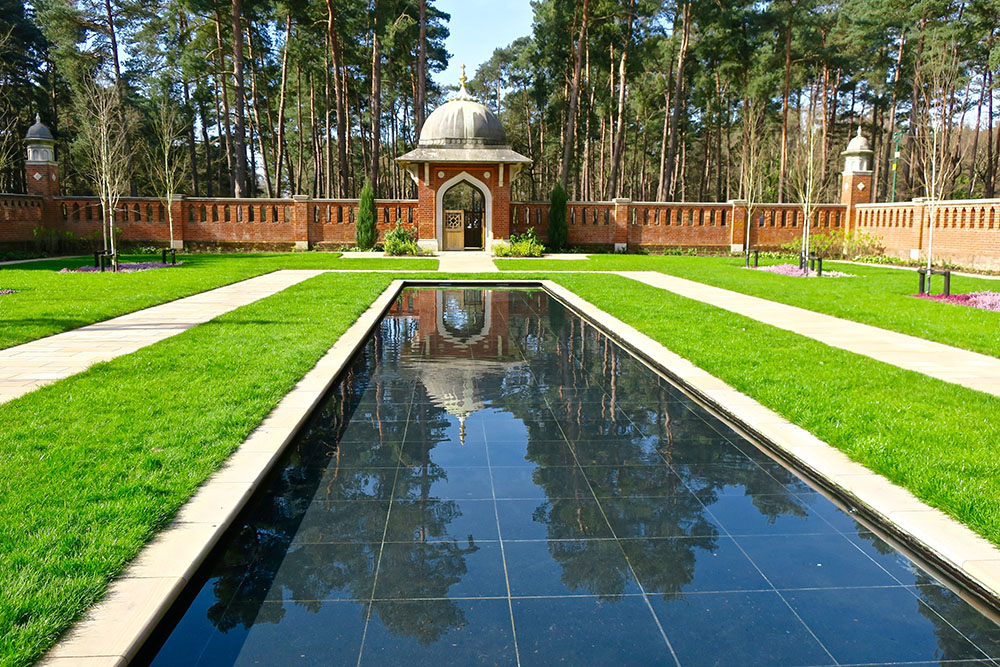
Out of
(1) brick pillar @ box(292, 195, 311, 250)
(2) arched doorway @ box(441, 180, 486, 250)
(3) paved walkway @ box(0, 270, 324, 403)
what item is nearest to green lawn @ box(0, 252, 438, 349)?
(3) paved walkway @ box(0, 270, 324, 403)

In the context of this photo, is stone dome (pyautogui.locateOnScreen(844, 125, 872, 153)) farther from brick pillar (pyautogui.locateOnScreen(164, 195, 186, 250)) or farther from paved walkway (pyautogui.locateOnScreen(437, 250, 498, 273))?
brick pillar (pyautogui.locateOnScreen(164, 195, 186, 250))

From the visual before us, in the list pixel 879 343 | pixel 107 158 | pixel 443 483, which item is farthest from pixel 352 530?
pixel 107 158

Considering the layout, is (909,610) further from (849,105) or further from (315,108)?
(849,105)

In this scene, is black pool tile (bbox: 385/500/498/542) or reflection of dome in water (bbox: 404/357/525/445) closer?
black pool tile (bbox: 385/500/498/542)

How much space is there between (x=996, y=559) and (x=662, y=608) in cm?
164

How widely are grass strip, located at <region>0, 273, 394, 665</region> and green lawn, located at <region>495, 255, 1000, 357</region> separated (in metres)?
8.40

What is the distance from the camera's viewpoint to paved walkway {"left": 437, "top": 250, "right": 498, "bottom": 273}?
21203 mm

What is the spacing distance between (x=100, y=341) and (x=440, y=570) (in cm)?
757

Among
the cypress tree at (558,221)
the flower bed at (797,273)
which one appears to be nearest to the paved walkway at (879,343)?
the flower bed at (797,273)

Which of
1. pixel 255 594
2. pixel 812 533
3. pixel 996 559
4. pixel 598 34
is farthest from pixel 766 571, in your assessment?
pixel 598 34

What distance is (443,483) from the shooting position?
4605mm

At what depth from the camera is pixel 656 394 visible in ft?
23.1

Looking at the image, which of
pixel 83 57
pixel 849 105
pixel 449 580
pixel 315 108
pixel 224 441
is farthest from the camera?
pixel 849 105

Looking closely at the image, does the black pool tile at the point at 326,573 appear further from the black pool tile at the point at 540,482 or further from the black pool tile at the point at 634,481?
the black pool tile at the point at 634,481
